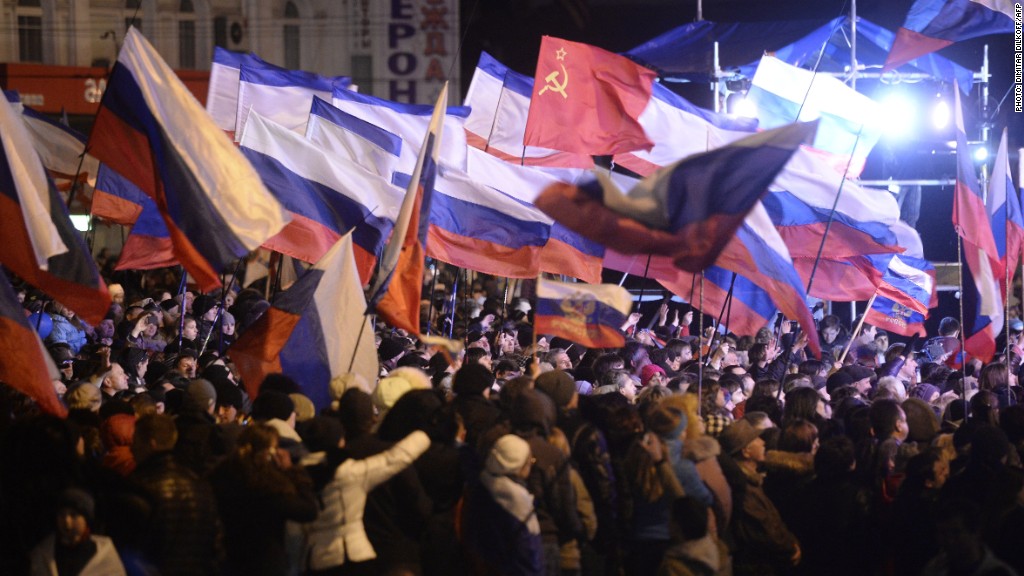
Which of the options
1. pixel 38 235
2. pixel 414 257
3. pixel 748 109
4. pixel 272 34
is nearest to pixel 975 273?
pixel 414 257

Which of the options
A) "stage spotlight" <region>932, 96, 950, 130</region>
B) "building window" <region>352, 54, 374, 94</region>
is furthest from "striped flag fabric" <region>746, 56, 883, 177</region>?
"building window" <region>352, 54, 374, 94</region>

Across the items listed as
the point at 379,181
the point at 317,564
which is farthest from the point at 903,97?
the point at 317,564

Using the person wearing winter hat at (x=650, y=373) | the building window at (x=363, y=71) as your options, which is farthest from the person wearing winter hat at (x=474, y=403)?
the building window at (x=363, y=71)

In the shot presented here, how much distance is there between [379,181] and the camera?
11742 millimetres

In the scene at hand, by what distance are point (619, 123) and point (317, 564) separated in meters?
8.01

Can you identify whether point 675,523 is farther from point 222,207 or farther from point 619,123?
Answer: point 619,123

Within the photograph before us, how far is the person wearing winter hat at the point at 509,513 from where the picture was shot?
6.62m

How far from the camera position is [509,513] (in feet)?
21.8

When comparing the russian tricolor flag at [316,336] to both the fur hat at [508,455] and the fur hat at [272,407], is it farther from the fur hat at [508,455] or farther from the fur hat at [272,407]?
the fur hat at [508,455]

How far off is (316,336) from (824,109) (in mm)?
9132

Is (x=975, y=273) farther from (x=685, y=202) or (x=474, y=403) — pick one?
(x=474, y=403)

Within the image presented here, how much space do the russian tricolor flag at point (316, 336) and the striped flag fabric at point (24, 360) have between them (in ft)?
5.25

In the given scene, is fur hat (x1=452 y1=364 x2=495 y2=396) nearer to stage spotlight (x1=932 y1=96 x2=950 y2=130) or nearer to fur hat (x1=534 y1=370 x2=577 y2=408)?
fur hat (x1=534 y1=370 x2=577 y2=408)

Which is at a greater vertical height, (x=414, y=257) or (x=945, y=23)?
(x=945, y=23)
